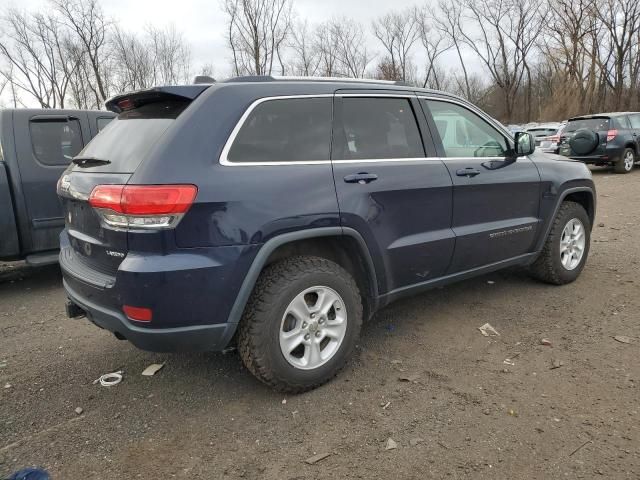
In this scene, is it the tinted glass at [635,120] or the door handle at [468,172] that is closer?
the door handle at [468,172]

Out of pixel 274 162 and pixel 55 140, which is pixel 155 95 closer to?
pixel 274 162

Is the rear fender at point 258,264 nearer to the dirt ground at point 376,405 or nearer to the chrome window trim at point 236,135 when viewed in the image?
the chrome window trim at point 236,135

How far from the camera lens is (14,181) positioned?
4977 mm

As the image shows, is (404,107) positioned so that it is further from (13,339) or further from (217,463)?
(13,339)

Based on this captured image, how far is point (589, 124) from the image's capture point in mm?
14242

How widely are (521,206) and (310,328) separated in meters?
2.26

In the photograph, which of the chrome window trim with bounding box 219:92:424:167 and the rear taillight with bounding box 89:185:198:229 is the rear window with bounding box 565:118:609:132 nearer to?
the chrome window trim with bounding box 219:92:424:167

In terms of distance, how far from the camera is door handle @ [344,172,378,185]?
2980mm

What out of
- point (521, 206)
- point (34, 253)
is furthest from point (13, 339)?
point (521, 206)

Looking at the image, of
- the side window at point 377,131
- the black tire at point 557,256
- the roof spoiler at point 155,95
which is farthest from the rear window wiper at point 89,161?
the black tire at point 557,256

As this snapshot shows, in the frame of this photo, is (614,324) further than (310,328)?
Yes

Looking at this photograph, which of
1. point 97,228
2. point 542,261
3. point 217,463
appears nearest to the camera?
point 217,463

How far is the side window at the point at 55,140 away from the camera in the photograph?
17.0 ft

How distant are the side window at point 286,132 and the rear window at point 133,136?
15.0 inches
